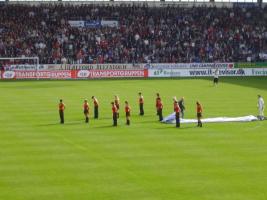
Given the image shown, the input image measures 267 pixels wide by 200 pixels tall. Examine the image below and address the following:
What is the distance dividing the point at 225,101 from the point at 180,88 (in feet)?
34.8

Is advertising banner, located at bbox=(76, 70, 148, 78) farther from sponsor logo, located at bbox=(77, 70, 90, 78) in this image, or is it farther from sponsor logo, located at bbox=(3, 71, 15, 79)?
sponsor logo, located at bbox=(3, 71, 15, 79)

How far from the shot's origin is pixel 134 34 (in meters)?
79.1

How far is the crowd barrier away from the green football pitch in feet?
71.1

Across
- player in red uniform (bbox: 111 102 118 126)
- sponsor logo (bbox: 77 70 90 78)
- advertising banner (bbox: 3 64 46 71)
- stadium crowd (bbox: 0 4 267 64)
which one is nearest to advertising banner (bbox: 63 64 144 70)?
sponsor logo (bbox: 77 70 90 78)

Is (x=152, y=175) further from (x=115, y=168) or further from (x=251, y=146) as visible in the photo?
(x=251, y=146)

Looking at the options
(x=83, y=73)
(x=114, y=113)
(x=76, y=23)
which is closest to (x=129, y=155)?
(x=114, y=113)

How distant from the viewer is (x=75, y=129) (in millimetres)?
33125

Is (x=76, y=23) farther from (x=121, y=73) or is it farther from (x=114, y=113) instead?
(x=114, y=113)

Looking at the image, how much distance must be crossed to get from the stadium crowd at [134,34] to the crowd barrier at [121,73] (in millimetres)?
3770

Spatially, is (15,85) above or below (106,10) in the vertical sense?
below

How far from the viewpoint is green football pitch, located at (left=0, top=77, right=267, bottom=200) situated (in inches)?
816

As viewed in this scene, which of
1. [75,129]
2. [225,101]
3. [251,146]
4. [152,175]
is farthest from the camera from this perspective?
[225,101]

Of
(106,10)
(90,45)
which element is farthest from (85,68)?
(106,10)

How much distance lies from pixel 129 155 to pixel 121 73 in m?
44.0
